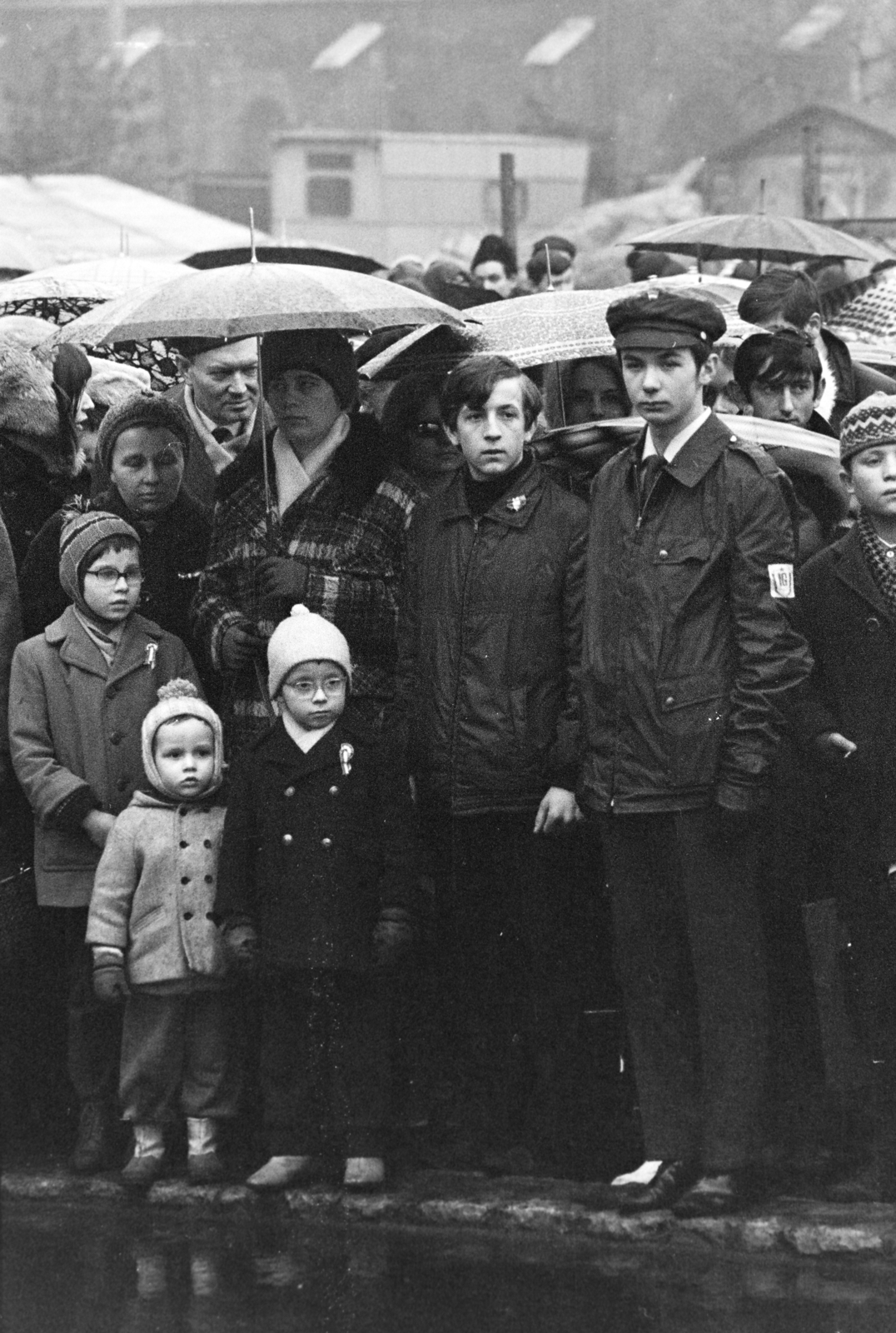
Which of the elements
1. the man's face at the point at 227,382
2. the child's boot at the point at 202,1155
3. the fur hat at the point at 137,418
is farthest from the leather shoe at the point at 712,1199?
the man's face at the point at 227,382

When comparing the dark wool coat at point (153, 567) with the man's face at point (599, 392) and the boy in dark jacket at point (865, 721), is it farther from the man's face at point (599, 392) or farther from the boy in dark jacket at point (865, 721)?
the boy in dark jacket at point (865, 721)

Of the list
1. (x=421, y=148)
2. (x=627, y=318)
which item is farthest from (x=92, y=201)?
(x=627, y=318)

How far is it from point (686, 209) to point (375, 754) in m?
38.5

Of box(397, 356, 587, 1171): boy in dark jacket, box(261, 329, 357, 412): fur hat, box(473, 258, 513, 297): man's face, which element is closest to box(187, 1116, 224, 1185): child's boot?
box(397, 356, 587, 1171): boy in dark jacket

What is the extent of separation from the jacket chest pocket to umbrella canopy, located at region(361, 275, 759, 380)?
1.26 meters

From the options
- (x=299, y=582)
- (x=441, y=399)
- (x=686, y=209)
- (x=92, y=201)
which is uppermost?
(x=686, y=209)

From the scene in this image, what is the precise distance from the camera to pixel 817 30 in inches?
1768

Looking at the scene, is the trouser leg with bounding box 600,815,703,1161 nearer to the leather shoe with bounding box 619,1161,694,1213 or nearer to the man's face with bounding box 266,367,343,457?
the leather shoe with bounding box 619,1161,694,1213

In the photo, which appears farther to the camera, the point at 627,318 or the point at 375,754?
the point at 375,754

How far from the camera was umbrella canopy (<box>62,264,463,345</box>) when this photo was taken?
213 inches

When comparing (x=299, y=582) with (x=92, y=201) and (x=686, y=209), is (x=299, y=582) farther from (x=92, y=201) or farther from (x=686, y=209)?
(x=686, y=209)

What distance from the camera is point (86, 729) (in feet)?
19.2

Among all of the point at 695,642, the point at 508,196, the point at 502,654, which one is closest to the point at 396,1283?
the point at 502,654

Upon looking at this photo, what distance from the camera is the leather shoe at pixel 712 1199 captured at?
16.8ft
